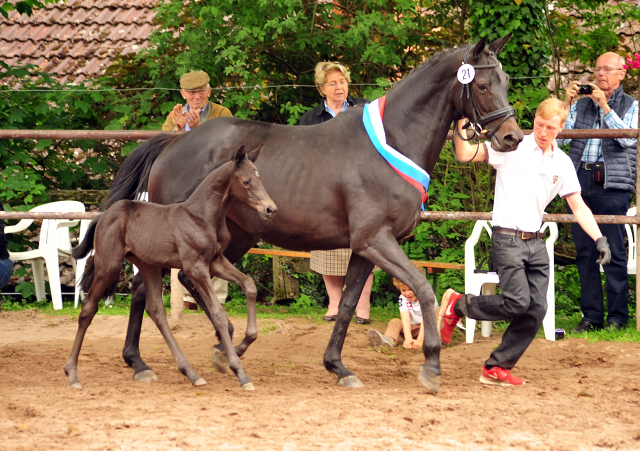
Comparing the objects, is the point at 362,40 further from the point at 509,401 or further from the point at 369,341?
the point at 509,401

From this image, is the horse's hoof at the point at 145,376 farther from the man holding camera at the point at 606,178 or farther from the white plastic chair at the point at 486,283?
the man holding camera at the point at 606,178

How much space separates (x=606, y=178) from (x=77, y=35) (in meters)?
9.70

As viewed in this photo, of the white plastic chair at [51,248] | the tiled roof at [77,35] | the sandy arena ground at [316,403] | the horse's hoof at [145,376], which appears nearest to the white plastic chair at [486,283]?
the sandy arena ground at [316,403]

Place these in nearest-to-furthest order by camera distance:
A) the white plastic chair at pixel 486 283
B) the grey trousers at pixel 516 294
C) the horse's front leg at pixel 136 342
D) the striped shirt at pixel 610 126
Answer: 1. the grey trousers at pixel 516 294
2. the horse's front leg at pixel 136 342
3. the white plastic chair at pixel 486 283
4. the striped shirt at pixel 610 126

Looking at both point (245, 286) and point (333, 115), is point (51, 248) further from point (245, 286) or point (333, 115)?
point (245, 286)

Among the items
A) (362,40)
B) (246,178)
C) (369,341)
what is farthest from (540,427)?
(362,40)

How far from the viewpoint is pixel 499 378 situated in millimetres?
4406

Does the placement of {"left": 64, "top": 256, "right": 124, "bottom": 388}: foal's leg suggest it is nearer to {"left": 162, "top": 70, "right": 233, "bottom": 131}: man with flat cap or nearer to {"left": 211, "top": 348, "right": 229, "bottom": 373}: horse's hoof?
{"left": 211, "top": 348, "right": 229, "bottom": 373}: horse's hoof

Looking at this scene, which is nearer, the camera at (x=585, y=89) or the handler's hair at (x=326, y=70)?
the camera at (x=585, y=89)

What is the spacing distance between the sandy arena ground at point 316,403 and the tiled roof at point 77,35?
6.88m

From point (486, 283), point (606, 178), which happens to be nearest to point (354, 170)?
point (486, 283)

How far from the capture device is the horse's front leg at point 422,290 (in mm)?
4090

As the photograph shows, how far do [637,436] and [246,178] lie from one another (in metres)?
2.38

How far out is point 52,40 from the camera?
41.5ft
